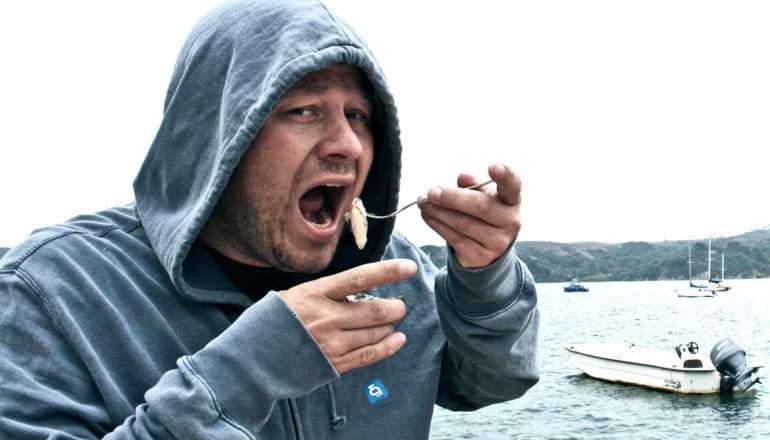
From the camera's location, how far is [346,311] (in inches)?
61.2

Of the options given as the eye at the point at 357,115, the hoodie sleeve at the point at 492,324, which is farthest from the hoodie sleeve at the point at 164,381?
the eye at the point at 357,115

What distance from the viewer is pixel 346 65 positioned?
2088mm

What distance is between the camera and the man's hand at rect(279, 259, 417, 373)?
1.52m

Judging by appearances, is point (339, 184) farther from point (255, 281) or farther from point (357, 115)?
point (255, 281)

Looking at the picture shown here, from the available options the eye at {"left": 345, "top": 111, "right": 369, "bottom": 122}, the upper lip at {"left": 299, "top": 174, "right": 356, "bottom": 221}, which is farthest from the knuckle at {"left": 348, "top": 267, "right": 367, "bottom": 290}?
the eye at {"left": 345, "top": 111, "right": 369, "bottom": 122}

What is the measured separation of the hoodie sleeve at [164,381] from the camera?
1382 millimetres

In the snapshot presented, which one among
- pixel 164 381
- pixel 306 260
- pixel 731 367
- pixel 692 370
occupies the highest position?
pixel 306 260

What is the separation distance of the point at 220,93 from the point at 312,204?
487 mm

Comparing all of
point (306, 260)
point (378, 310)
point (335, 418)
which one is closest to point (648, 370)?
point (335, 418)

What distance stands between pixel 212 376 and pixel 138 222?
947mm

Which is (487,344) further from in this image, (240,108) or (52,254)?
(52,254)

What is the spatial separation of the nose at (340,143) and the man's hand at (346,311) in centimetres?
56

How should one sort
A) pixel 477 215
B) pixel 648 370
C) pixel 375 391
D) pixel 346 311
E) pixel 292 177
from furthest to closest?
pixel 648 370 → pixel 375 391 → pixel 292 177 → pixel 477 215 → pixel 346 311

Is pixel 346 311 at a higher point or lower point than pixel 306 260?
lower
